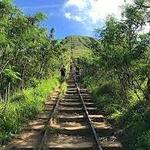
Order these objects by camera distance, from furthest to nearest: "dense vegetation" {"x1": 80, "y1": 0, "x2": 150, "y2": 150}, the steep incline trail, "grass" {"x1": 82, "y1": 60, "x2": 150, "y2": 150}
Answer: "dense vegetation" {"x1": 80, "y1": 0, "x2": 150, "y2": 150}, "grass" {"x1": 82, "y1": 60, "x2": 150, "y2": 150}, the steep incline trail

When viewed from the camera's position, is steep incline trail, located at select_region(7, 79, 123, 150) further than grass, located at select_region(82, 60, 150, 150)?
No

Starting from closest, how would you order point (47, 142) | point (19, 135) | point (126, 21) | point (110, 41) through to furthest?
point (47, 142) → point (19, 135) → point (126, 21) → point (110, 41)

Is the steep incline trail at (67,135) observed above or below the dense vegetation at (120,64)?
below

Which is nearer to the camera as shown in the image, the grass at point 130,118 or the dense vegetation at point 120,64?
the grass at point 130,118

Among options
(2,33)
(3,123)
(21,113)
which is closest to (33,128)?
(3,123)

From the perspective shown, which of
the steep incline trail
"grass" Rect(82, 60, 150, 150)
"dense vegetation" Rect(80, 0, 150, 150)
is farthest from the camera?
"dense vegetation" Rect(80, 0, 150, 150)

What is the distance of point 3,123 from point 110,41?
9047mm

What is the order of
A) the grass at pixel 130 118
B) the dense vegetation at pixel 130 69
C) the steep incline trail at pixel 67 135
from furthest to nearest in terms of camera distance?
the dense vegetation at pixel 130 69 < the grass at pixel 130 118 < the steep incline trail at pixel 67 135

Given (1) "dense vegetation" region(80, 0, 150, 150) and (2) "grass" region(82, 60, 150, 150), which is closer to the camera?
(2) "grass" region(82, 60, 150, 150)

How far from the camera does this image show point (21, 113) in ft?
57.6

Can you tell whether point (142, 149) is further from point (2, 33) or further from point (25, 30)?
point (25, 30)

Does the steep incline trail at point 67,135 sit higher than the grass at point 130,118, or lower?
lower

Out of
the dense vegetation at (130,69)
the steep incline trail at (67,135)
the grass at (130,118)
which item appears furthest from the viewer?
the dense vegetation at (130,69)

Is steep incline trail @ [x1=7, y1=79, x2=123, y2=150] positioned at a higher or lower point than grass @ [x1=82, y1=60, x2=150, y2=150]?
lower
